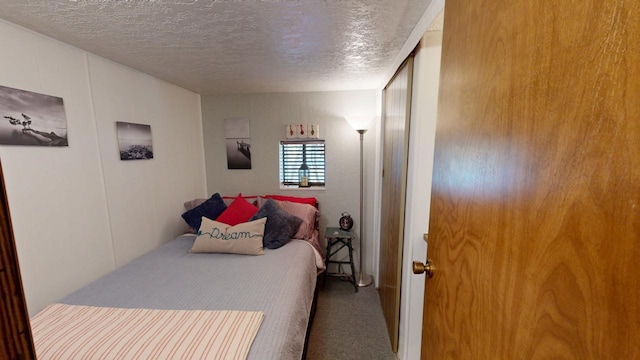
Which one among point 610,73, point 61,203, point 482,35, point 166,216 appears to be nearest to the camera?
point 610,73

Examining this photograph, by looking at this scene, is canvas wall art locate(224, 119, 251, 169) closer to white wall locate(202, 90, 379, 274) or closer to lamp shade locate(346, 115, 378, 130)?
white wall locate(202, 90, 379, 274)

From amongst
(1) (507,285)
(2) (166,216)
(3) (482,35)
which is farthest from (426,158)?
(2) (166,216)

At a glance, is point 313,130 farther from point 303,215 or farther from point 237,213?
point 237,213

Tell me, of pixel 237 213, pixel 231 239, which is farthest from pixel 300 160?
pixel 231 239

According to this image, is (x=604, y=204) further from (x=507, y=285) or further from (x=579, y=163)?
(x=507, y=285)

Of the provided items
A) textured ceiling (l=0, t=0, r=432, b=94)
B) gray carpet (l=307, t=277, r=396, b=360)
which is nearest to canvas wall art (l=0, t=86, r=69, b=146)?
textured ceiling (l=0, t=0, r=432, b=94)

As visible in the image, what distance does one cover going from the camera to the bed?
106cm

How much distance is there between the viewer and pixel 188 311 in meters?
1.30

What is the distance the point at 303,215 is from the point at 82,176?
1721 millimetres

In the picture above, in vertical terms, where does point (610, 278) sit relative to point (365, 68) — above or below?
below

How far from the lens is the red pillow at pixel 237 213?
2307mm

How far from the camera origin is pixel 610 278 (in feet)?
1.07

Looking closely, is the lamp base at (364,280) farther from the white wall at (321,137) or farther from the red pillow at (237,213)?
the red pillow at (237,213)

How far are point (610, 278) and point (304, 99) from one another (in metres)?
2.73
